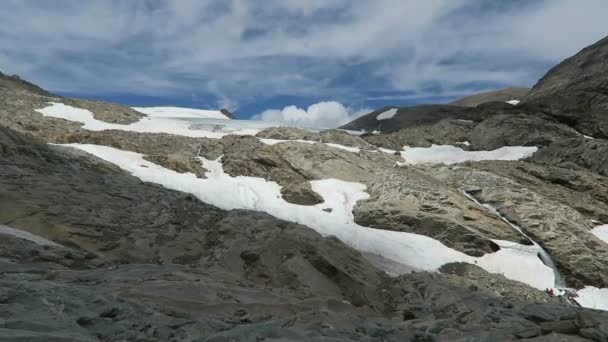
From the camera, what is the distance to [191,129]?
54594 millimetres

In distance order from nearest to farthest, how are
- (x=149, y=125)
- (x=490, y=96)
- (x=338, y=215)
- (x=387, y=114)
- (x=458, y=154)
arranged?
1. (x=338, y=215)
2. (x=149, y=125)
3. (x=458, y=154)
4. (x=387, y=114)
5. (x=490, y=96)

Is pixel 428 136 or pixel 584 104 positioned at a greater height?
pixel 584 104

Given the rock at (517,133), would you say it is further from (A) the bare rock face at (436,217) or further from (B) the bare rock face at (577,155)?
(A) the bare rock face at (436,217)

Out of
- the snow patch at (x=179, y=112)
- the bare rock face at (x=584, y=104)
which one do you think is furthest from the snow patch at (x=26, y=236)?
the snow patch at (x=179, y=112)

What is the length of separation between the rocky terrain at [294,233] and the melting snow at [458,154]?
97 centimetres

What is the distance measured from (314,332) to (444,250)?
21660mm

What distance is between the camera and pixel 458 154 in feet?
174

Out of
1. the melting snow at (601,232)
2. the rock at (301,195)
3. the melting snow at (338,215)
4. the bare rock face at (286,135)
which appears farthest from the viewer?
the bare rock face at (286,135)

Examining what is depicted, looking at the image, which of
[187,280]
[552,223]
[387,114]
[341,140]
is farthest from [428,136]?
[387,114]

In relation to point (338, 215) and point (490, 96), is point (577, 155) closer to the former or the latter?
point (338, 215)

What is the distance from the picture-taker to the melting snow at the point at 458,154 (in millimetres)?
50125

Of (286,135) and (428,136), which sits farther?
(428,136)

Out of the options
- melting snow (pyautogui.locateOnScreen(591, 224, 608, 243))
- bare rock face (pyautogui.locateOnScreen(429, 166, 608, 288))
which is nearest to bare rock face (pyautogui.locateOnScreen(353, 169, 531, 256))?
bare rock face (pyautogui.locateOnScreen(429, 166, 608, 288))

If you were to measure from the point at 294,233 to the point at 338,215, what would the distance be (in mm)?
13559
